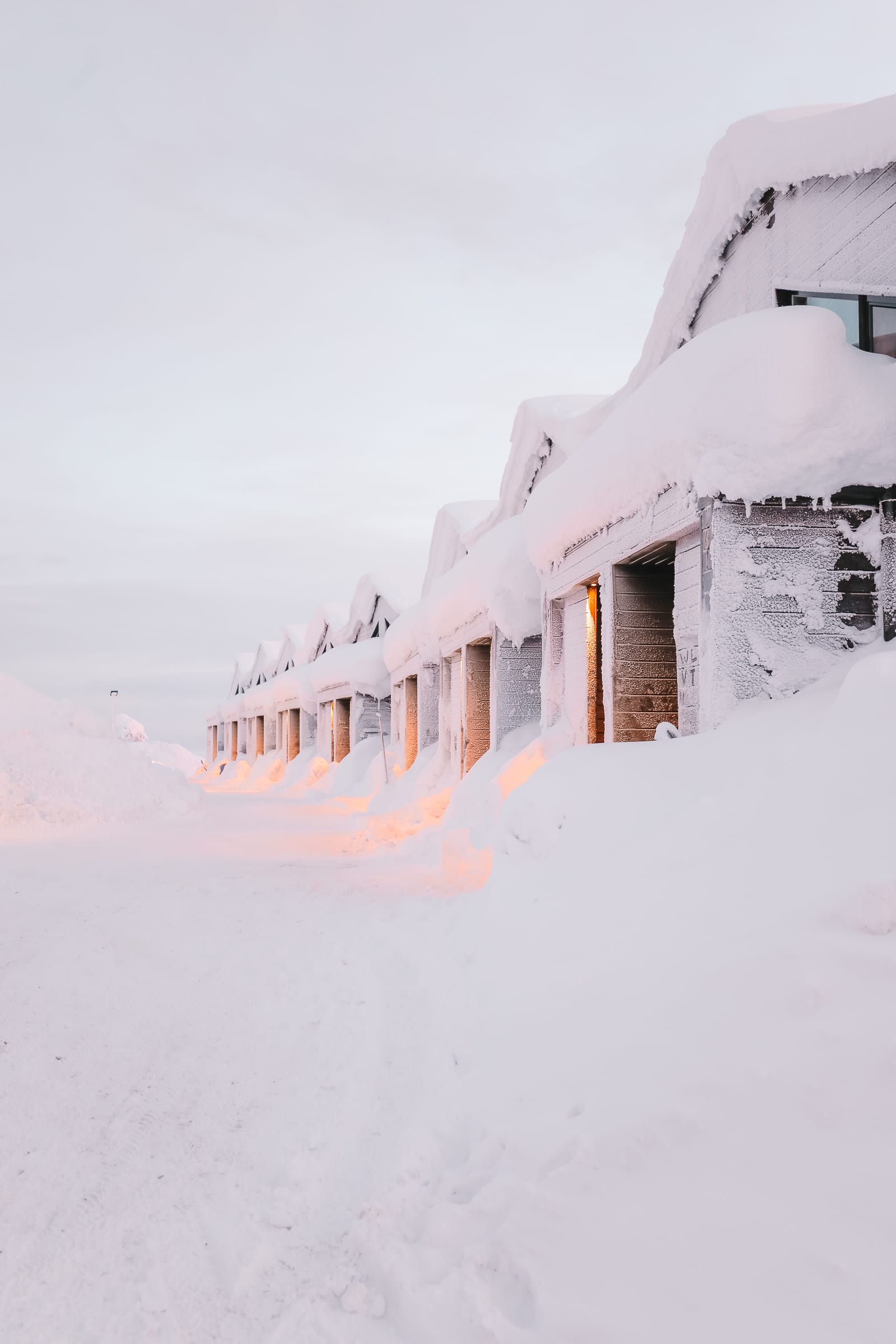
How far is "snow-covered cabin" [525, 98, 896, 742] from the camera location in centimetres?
568

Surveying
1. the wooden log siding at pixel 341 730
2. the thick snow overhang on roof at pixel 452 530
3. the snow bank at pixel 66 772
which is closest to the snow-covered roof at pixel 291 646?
the wooden log siding at pixel 341 730

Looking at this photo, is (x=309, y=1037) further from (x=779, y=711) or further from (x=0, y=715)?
(x=0, y=715)

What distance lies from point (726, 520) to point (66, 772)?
9.97 meters

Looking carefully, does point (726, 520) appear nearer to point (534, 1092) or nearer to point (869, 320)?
point (869, 320)

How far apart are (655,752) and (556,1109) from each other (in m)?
2.64

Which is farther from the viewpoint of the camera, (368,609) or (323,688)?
(323,688)

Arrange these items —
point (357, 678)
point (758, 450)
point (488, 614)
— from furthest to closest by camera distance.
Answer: point (357, 678)
point (488, 614)
point (758, 450)

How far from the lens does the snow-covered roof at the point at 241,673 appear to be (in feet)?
129

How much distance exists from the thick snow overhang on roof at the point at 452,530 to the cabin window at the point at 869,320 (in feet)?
29.5

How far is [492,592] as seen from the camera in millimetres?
11406

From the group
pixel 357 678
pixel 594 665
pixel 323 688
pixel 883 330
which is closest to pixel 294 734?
pixel 323 688

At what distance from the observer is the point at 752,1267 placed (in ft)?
6.88

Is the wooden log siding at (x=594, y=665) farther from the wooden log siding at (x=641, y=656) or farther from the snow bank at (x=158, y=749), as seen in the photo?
the snow bank at (x=158, y=749)

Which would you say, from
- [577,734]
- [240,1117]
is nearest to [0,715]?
[577,734]
